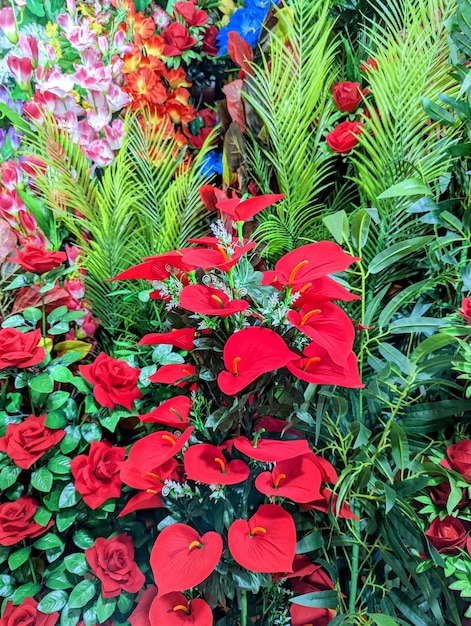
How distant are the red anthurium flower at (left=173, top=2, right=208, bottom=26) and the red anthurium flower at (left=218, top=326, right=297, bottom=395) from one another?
798mm

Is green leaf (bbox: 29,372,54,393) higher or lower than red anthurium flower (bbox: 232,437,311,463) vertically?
higher

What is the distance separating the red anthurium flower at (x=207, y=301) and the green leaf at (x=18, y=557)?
0.51m

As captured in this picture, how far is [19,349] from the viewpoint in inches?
29.6

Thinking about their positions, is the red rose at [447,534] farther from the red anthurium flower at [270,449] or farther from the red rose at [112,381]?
the red rose at [112,381]

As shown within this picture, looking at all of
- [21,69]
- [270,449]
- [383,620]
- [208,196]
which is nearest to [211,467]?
[270,449]

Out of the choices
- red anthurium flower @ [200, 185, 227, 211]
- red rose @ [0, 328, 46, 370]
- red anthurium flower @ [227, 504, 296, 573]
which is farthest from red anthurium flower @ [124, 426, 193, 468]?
red anthurium flower @ [200, 185, 227, 211]

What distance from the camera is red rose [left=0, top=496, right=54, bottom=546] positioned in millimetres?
750

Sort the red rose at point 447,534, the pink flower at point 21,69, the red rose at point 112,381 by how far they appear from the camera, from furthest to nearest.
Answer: the pink flower at point 21,69 < the red rose at point 112,381 < the red rose at point 447,534

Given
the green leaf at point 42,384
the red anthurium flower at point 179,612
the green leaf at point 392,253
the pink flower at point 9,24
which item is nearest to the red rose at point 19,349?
the green leaf at point 42,384

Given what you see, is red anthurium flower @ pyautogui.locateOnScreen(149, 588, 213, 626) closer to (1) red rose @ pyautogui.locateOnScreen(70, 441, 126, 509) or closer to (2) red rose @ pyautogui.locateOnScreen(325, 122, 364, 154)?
(1) red rose @ pyautogui.locateOnScreen(70, 441, 126, 509)

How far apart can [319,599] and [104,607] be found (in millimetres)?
311

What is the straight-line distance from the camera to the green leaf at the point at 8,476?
0.77 metres

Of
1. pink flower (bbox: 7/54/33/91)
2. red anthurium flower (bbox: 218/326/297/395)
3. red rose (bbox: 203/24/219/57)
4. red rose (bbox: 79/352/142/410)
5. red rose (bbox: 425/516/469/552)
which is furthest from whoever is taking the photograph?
red rose (bbox: 203/24/219/57)

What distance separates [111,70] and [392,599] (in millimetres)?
980
